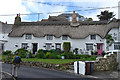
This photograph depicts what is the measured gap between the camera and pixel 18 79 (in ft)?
30.9

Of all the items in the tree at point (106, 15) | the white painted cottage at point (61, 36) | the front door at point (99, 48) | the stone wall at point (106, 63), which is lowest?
the stone wall at point (106, 63)

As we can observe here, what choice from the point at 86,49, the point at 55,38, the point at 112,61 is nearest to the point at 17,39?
the point at 55,38

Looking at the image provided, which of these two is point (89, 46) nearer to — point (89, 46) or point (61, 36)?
point (89, 46)

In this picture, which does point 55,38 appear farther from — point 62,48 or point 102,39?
point 102,39

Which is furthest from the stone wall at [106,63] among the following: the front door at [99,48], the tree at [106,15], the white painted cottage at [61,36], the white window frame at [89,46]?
the tree at [106,15]

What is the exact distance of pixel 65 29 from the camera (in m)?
30.1

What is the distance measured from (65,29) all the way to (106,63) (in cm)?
1665

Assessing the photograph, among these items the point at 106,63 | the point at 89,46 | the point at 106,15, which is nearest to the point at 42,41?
the point at 89,46

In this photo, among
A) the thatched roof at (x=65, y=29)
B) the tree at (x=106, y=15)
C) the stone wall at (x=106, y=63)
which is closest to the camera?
the stone wall at (x=106, y=63)

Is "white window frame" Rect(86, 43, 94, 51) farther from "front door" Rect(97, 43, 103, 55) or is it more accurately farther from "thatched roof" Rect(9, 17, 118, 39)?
"thatched roof" Rect(9, 17, 118, 39)

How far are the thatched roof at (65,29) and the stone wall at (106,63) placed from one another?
475 inches

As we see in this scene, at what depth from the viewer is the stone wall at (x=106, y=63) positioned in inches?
563

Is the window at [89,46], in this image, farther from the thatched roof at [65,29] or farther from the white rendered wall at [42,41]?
the thatched roof at [65,29]

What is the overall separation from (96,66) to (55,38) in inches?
630
